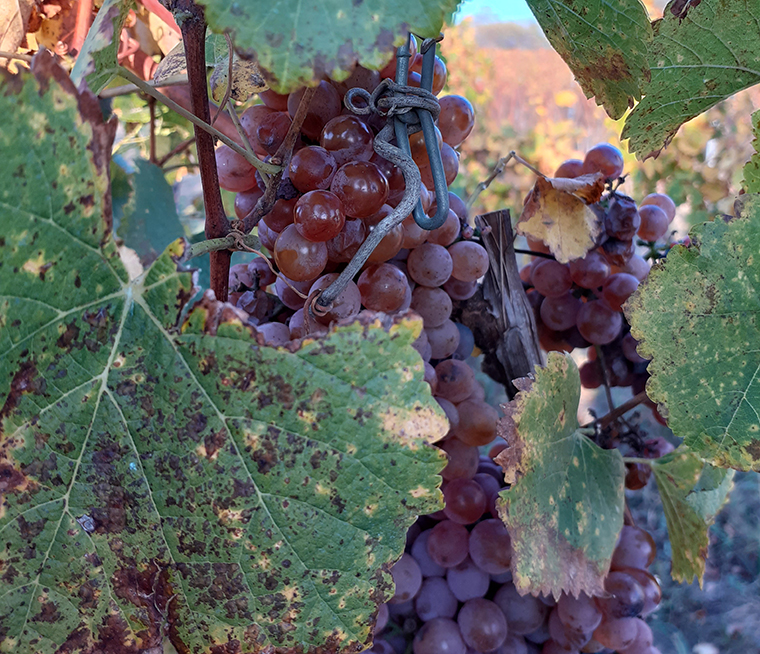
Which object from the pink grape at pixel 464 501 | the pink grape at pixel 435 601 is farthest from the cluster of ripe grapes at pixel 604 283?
the pink grape at pixel 435 601

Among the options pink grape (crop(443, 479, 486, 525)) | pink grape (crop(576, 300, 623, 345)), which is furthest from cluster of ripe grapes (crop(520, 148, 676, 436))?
pink grape (crop(443, 479, 486, 525))

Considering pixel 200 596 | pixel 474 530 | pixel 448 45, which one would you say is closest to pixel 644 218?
pixel 474 530

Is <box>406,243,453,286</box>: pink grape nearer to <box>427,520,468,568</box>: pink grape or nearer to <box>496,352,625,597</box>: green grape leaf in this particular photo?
<box>496,352,625,597</box>: green grape leaf

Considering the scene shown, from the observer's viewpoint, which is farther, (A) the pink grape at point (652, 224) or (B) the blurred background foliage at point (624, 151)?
(B) the blurred background foliage at point (624, 151)

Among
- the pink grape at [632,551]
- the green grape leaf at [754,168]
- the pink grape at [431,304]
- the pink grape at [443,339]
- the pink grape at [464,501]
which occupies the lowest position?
the pink grape at [632,551]

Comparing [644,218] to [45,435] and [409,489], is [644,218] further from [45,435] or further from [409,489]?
[45,435]

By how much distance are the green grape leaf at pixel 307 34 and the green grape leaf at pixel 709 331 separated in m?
0.28

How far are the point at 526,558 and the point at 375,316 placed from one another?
263mm

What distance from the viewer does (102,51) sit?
1.20ft

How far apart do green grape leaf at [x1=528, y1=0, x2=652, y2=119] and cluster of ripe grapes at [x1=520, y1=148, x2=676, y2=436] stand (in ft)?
0.62

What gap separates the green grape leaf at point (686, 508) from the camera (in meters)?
0.65

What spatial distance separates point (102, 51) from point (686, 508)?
0.73 metres

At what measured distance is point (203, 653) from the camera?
0.38 meters

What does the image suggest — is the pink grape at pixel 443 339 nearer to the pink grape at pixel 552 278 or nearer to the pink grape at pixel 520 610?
the pink grape at pixel 552 278
